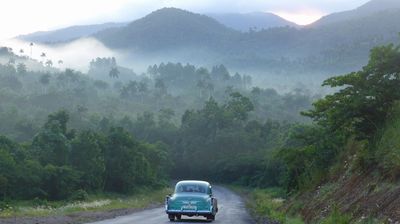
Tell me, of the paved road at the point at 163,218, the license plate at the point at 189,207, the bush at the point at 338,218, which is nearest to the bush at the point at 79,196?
the paved road at the point at 163,218

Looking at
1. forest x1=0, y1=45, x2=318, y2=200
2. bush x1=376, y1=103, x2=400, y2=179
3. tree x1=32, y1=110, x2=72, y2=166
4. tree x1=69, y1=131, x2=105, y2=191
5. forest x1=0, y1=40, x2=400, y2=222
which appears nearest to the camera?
bush x1=376, y1=103, x2=400, y2=179

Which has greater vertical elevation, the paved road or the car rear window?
the car rear window

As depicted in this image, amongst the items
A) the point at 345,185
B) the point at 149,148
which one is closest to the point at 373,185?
the point at 345,185

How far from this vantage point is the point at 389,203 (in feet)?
47.7

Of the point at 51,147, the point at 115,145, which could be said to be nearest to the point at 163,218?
the point at 51,147

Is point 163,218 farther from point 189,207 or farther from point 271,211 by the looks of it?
point 271,211

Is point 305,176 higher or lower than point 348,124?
lower

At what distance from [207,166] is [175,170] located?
321 inches

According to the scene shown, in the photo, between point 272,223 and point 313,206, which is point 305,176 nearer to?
point 272,223

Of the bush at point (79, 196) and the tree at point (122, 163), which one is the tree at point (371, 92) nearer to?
the bush at point (79, 196)

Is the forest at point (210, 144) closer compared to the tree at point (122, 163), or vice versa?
the forest at point (210, 144)

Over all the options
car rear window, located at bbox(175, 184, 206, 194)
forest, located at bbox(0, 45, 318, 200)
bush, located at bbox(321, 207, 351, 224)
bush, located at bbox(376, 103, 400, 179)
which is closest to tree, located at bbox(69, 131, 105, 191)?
forest, located at bbox(0, 45, 318, 200)

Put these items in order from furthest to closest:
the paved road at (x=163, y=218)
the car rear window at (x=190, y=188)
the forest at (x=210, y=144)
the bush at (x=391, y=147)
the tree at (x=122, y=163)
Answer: the tree at (x=122, y=163) → the car rear window at (x=190, y=188) → the paved road at (x=163, y=218) → the forest at (x=210, y=144) → the bush at (x=391, y=147)

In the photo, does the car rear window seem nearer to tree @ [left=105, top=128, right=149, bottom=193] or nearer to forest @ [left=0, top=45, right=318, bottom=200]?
forest @ [left=0, top=45, right=318, bottom=200]
